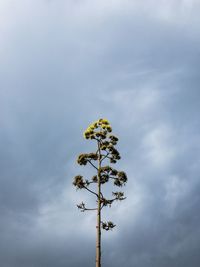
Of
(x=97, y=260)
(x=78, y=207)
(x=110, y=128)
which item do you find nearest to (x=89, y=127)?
(x=110, y=128)

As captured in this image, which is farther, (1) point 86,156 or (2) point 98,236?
(1) point 86,156

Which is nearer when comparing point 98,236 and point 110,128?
point 98,236

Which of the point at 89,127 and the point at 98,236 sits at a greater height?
the point at 89,127

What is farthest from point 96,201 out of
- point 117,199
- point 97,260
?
point 97,260

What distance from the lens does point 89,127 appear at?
133 ft

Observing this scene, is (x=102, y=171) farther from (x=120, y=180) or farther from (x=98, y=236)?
(x=98, y=236)

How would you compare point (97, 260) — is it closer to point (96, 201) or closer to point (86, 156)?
point (96, 201)

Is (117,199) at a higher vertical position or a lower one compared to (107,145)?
lower

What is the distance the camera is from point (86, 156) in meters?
40.3

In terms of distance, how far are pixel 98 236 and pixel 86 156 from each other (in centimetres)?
691

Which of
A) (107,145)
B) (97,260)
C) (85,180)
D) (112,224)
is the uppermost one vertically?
(107,145)

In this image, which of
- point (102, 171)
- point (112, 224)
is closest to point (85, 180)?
point (102, 171)

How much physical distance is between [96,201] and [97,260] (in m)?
4.89

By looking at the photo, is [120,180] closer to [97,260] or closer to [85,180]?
[85,180]
